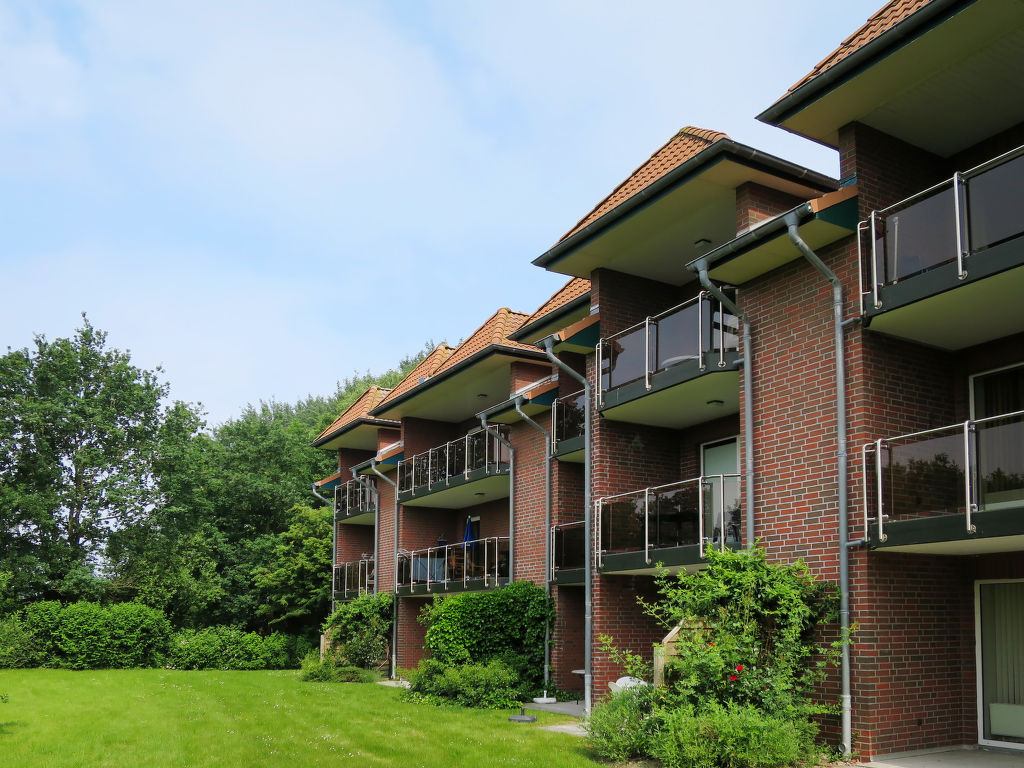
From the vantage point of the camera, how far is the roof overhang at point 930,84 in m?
9.58

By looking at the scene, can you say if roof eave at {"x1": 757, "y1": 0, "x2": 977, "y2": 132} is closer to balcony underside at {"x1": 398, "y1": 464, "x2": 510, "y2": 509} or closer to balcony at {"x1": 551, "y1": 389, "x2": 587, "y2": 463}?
balcony at {"x1": 551, "y1": 389, "x2": 587, "y2": 463}

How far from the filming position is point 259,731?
46.4ft

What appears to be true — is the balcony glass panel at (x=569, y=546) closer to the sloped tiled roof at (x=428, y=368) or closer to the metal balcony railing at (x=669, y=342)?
the metal balcony railing at (x=669, y=342)

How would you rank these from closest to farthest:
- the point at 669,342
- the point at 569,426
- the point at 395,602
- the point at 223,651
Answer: the point at 669,342 < the point at 569,426 < the point at 395,602 < the point at 223,651

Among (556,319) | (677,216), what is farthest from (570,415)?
(677,216)

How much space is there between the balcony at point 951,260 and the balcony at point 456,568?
12.0 m

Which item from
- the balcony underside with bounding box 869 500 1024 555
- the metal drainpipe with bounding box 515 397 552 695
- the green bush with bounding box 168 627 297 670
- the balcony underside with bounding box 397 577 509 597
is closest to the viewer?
the balcony underside with bounding box 869 500 1024 555

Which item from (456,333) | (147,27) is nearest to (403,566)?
(147,27)

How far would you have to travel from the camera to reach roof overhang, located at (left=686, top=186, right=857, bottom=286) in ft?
36.4

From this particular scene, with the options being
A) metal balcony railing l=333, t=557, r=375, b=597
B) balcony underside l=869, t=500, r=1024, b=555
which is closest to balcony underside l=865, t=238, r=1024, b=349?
balcony underside l=869, t=500, r=1024, b=555

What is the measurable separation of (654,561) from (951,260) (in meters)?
6.51

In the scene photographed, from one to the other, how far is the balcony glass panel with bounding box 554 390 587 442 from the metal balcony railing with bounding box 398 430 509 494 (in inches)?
118

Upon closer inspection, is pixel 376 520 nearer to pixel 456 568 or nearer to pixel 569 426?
pixel 456 568

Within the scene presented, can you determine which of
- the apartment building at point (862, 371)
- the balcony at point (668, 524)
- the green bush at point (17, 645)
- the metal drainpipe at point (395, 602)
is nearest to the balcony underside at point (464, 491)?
the metal drainpipe at point (395, 602)
